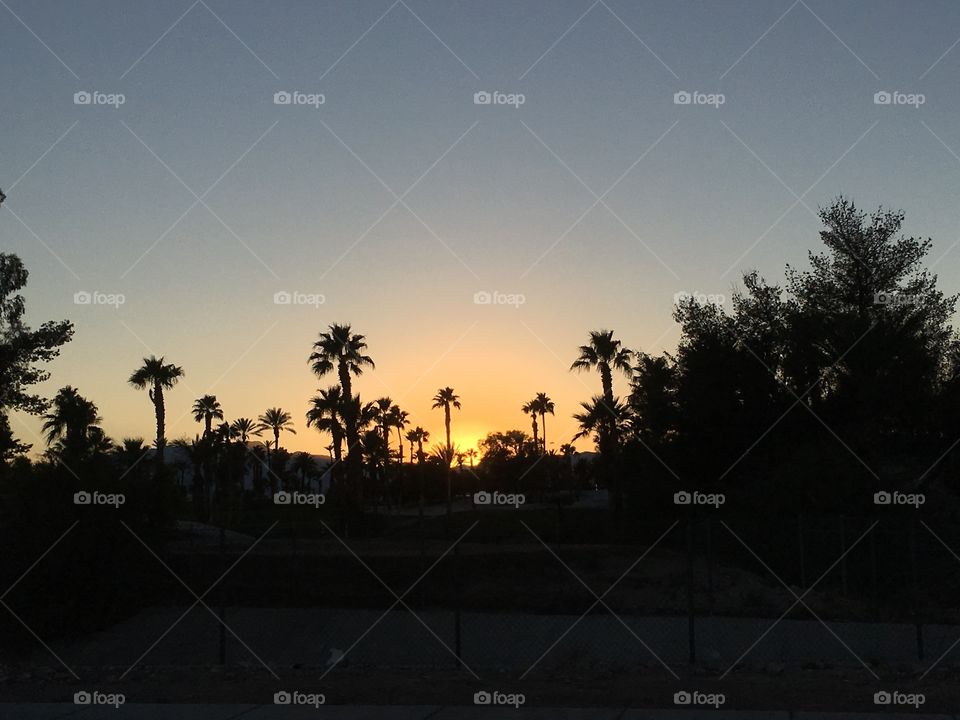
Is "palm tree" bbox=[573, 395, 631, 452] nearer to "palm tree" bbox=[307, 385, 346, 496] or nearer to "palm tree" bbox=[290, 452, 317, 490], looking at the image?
"palm tree" bbox=[307, 385, 346, 496]

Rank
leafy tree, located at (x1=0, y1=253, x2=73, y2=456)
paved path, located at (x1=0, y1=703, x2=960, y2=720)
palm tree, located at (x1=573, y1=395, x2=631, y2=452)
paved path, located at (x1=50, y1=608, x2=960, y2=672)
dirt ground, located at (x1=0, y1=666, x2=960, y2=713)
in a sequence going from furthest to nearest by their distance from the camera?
palm tree, located at (x1=573, y1=395, x2=631, y2=452)
leafy tree, located at (x1=0, y1=253, x2=73, y2=456)
paved path, located at (x1=50, y1=608, x2=960, y2=672)
dirt ground, located at (x1=0, y1=666, x2=960, y2=713)
paved path, located at (x1=0, y1=703, x2=960, y2=720)

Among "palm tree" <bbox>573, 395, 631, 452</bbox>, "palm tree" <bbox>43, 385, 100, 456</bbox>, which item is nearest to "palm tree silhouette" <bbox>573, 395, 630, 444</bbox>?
"palm tree" <bbox>573, 395, 631, 452</bbox>

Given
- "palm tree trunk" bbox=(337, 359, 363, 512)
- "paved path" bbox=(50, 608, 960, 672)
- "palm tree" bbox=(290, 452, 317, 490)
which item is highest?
"palm tree" bbox=(290, 452, 317, 490)

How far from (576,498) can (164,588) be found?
6161cm

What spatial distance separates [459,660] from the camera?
15.7 meters

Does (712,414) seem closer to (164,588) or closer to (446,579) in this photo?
(446,579)

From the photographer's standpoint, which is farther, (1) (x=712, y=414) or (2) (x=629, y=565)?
(1) (x=712, y=414)

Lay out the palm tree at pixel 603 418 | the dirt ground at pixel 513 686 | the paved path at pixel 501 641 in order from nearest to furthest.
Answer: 1. the dirt ground at pixel 513 686
2. the paved path at pixel 501 641
3. the palm tree at pixel 603 418

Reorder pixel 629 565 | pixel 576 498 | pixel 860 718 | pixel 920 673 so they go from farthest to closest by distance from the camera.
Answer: pixel 576 498, pixel 629 565, pixel 920 673, pixel 860 718

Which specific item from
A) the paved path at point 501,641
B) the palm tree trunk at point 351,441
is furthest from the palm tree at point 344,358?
the paved path at point 501,641

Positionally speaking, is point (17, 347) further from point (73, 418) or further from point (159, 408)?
point (159, 408)

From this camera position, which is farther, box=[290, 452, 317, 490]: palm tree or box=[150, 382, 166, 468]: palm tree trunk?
box=[290, 452, 317, 490]: palm tree

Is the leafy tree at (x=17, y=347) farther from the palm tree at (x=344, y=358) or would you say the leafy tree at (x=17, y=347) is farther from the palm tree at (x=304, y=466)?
the palm tree at (x=304, y=466)

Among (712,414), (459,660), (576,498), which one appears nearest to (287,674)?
(459,660)
